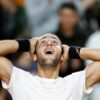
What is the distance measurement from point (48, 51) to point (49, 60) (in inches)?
4.8

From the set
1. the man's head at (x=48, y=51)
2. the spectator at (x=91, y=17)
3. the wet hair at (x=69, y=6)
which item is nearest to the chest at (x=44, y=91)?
the man's head at (x=48, y=51)

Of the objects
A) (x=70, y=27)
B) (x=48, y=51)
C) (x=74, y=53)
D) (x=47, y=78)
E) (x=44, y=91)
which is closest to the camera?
(x=44, y=91)

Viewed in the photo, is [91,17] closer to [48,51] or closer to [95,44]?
[95,44]

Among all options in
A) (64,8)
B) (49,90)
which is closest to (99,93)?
(64,8)

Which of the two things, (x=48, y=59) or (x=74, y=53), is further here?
(x=74, y=53)

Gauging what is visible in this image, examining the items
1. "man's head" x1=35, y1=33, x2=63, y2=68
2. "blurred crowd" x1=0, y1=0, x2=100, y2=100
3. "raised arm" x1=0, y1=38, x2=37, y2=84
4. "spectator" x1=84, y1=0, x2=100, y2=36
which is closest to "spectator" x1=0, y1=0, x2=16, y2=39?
"blurred crowd" x1=0, y1=0, x2=100, y2=100

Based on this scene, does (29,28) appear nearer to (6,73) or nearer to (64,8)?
(64,8)

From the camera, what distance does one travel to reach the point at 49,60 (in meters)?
8.56

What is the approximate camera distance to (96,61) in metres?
8.72

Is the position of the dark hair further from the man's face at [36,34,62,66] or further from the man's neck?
the man's neck

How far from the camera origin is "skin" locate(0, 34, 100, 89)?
858 centimetres

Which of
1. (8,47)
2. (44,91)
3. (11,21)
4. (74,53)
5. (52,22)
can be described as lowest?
(52,22)

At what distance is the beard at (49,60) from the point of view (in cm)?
857

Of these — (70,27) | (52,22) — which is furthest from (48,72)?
(52,22)
